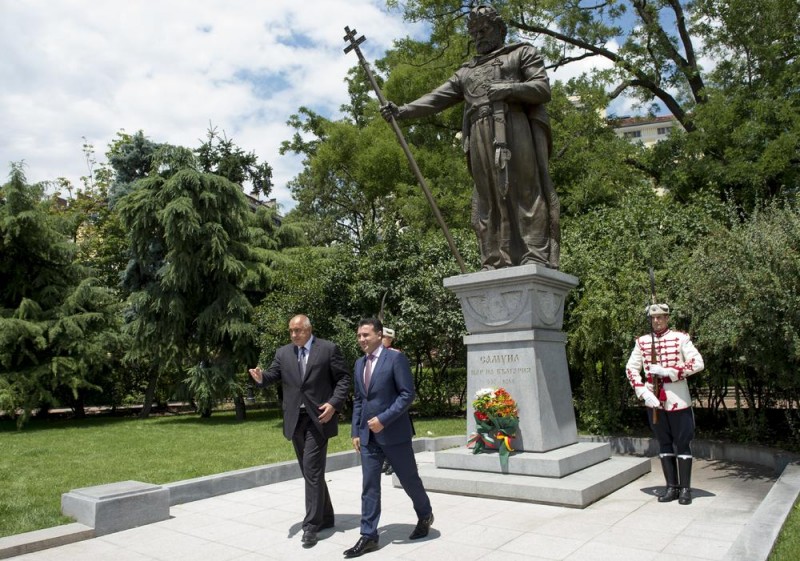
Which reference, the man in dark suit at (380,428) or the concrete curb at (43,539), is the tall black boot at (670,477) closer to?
the man in dark suit at (380,428)

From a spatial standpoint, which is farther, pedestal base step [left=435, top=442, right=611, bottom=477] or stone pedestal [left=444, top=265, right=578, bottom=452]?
stone pedestal [left=444, top=265, right=578, bottom=452]

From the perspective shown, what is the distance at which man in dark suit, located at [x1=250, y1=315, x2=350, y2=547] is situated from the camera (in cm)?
554

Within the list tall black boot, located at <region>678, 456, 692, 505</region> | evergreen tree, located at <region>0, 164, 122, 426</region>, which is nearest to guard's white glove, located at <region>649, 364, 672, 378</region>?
tall black boot, located at <region>678, 456, 692, 505</region>

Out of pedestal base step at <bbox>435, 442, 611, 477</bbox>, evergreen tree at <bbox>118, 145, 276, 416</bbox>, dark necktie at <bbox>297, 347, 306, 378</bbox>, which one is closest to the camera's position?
dark necktie at <bbox>297, 347, 306, 378</bbox>

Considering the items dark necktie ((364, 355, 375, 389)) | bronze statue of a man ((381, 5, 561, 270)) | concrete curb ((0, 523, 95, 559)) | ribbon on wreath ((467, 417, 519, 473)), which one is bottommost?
concrete curb ((0, 523, 95, 559))

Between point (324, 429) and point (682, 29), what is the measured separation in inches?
788

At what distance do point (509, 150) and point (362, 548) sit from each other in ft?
16.8

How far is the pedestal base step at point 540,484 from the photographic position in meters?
6.40

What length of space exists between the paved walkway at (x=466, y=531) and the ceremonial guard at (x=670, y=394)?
323mm

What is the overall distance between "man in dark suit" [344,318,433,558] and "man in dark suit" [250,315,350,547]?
34cm

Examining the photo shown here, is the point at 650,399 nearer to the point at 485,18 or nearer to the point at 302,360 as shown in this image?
the point at 302,360

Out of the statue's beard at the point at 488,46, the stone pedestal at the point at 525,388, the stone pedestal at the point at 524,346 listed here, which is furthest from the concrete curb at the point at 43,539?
the statue's beard at the point at 488,46

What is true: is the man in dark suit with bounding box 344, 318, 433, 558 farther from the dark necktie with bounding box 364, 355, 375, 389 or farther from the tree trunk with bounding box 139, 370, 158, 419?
the tree trunk with bounding box 139, 370, 158, 419

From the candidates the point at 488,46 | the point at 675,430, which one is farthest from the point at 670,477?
the point at 488,46
